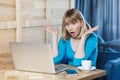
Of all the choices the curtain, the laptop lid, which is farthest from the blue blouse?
the curtain

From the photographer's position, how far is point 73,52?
96.7 inches

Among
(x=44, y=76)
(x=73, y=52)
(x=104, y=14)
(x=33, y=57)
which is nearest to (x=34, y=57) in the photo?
(x=33, y=57)

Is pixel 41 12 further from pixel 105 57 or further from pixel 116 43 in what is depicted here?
pixel 116 43

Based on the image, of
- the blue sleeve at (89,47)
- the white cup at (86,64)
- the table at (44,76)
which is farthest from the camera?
the blue sleeve at (89,47)

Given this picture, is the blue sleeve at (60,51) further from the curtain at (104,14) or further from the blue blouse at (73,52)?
the curtain at (104,14)

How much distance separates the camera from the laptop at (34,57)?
6.63ft

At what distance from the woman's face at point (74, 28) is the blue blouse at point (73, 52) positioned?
11 centimetres

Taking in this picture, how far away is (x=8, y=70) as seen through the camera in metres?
2.22

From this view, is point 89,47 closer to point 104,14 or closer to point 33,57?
point 33,57

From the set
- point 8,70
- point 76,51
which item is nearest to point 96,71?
point 76,51

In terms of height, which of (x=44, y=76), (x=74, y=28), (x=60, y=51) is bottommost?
(x=44, y=76)

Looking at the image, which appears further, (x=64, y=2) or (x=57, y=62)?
(x=64, y=2)

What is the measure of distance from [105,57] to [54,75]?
0.80 m

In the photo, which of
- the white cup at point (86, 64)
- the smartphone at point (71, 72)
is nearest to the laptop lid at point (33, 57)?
the smartphone at point (71, 72)
